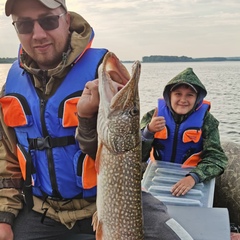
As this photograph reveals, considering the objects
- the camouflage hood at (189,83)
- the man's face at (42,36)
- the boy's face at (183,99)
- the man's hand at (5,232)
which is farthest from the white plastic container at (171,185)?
the man's face at (42,36)

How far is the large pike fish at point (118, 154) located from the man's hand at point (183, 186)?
65.1 inches

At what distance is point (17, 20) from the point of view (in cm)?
296

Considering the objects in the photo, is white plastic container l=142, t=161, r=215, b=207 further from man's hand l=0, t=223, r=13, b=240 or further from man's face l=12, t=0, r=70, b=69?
man's face l=12, t=0, r=70, b=69

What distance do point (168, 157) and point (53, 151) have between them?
8.19 feet

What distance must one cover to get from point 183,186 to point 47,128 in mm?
1846

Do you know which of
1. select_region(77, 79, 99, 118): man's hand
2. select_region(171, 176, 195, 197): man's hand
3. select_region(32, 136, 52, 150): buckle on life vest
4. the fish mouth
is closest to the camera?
the fish mouth

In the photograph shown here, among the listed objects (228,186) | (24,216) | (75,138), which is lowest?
(228,186)

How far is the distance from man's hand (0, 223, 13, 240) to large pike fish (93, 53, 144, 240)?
0.88 m

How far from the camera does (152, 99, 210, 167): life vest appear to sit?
508cm

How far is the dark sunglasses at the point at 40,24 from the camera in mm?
2936

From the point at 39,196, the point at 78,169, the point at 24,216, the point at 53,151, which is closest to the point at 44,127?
the point at 53,151

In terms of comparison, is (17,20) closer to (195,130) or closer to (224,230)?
(224,230)

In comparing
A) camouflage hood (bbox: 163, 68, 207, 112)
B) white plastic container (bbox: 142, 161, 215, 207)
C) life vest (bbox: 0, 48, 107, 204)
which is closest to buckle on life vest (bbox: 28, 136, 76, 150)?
life vest (bbox: 0, 48, 107, 204)

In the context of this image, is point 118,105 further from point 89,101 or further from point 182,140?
point 182,140
